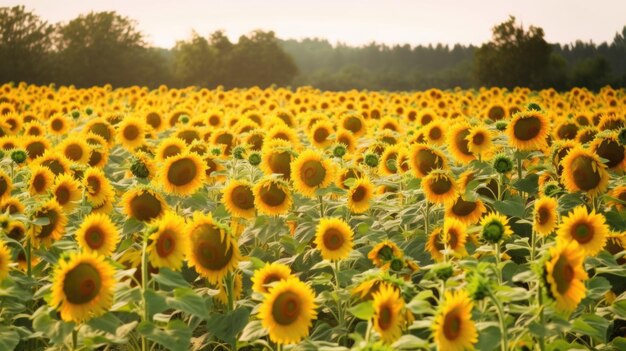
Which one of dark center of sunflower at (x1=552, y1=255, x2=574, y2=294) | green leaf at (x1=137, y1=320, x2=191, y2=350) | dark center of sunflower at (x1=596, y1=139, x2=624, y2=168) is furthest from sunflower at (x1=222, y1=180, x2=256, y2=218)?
dark center of sunflower at (x1=596, y1=139, x2=624, y2=168)

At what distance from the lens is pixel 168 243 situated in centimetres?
328

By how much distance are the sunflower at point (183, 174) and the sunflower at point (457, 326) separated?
2721 millimetres

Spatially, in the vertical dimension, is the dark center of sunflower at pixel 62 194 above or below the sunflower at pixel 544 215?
above

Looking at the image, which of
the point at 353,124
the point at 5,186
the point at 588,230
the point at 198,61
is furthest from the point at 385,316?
the point at 198,61

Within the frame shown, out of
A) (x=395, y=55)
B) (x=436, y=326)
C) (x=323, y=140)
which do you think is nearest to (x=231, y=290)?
(x=436, y=326)

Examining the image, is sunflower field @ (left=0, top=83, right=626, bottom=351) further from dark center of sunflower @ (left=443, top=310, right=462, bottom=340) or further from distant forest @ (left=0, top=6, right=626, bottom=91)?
distant forest @ (left=0, top=6, right=626, bottom=91)

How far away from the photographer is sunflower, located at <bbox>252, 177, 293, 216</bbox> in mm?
4625

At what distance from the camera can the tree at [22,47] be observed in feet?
107

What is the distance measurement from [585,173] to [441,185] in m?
1.04

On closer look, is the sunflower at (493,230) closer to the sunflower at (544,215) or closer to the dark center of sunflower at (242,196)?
the sunflower at (544,215)

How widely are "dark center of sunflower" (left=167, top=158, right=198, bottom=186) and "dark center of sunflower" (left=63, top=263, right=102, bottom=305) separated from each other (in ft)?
6.64

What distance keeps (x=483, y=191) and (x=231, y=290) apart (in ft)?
8.67

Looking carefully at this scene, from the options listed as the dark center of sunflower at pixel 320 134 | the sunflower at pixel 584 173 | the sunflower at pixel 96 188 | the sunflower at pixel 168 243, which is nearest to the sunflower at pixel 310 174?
the sunflower at pixel 96 188

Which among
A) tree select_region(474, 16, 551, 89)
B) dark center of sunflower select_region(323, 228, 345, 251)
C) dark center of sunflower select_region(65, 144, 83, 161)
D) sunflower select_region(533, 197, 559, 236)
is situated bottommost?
dark center of sunflower select_region(323, 228, 345, 251)
